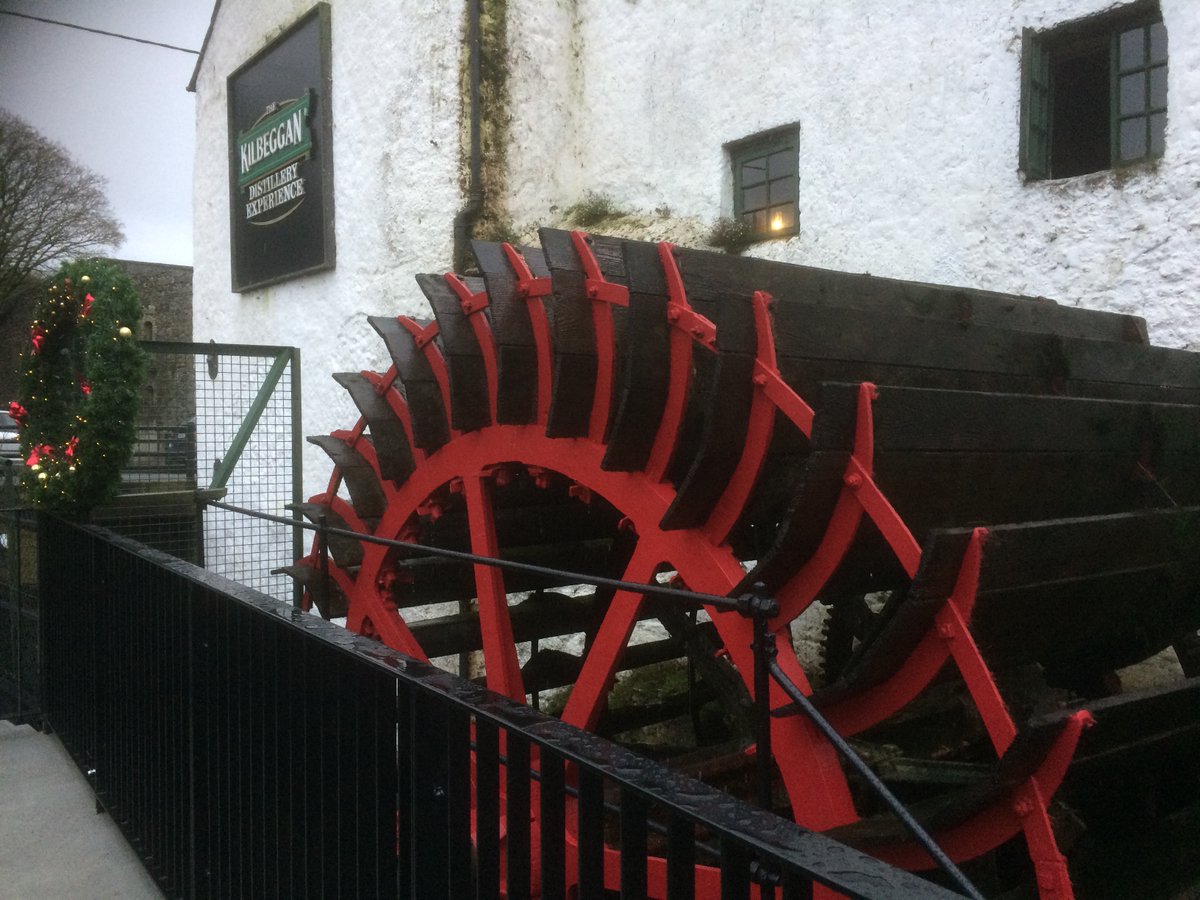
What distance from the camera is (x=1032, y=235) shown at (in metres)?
4.63

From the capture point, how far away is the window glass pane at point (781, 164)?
19.1ft

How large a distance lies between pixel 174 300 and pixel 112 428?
29.7 metres

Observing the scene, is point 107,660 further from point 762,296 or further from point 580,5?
point 580,5

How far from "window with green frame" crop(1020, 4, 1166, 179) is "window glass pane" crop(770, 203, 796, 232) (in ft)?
4.61

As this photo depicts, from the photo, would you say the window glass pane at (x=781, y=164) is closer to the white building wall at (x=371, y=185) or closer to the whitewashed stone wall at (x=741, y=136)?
the whitewashed stone wall at (x=741, y=136)

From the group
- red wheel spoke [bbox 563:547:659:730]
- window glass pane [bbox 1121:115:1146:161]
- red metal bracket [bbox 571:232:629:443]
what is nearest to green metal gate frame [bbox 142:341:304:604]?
red wheel spoke [bbox 563:547:659:730]

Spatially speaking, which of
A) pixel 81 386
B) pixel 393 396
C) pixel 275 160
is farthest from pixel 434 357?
pixel 275 160

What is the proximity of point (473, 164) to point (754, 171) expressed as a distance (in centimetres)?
232

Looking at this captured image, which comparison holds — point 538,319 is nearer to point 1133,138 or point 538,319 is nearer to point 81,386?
point 81,386

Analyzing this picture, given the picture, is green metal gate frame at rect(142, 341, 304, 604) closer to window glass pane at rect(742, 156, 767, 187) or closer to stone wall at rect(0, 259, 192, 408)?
window glass pane at rect(742, 156, 767, 187)

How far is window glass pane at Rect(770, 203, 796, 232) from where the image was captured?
5836 mm

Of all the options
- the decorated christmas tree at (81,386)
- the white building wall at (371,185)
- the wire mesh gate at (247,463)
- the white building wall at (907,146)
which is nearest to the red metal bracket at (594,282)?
the decorated christmas tree at (81,386)

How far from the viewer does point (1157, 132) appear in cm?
429

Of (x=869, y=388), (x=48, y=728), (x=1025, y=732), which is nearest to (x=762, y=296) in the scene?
(x=869, y=388)
